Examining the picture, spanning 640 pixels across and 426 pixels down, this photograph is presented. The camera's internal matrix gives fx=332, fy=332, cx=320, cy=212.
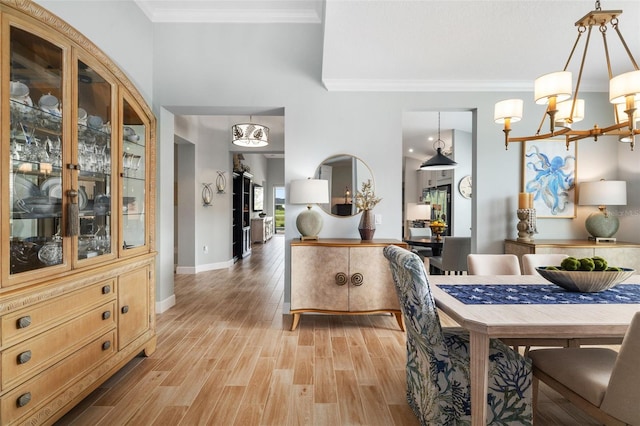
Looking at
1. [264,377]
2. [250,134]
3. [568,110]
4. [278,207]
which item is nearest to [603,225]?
[568,110]

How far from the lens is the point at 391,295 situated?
327cm

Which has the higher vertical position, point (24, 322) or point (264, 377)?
point (24, 322)

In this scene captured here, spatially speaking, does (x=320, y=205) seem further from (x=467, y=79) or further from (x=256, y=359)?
(x=467, y=79)

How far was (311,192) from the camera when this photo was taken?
11.1ft

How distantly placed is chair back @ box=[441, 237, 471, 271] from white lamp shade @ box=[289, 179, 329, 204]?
1962 millimetres

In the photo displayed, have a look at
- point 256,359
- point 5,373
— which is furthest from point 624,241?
point 5,373

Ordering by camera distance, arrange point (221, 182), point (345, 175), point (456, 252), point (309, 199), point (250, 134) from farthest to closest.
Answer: point (221, 182) < point (250, 134) < point (456, 252) < point (345, 175) < point (309, 199)

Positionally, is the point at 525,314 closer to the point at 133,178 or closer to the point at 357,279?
the point at 357,279

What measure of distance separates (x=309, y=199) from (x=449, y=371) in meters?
2.12

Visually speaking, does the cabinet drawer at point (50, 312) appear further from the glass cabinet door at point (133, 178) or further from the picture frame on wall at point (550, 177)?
the picture frame on wall at point (550, 177)

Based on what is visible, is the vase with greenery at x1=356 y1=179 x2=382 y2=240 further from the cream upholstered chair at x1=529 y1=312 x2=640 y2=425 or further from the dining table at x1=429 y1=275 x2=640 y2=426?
the cream upholstered chair at x1=529 y1=312 x2=640 y2=425

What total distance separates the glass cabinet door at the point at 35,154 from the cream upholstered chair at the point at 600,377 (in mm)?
2472

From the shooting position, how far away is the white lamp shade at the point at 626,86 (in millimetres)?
1507

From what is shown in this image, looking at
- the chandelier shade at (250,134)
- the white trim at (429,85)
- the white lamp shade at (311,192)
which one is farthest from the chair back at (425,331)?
the chandelier shade at (250,134)
